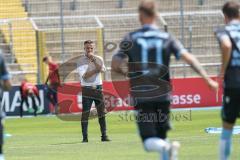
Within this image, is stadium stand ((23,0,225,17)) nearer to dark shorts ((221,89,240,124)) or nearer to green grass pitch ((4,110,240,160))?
green grass pitch ((4,110,240,160))

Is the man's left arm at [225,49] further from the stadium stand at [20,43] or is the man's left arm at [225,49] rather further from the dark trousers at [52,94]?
the stadium stand at [20,43]

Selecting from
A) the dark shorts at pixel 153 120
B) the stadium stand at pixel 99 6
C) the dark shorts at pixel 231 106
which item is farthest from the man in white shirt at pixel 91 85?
the stadium stand at pixel 99 6

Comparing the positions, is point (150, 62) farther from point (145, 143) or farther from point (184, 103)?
point (184, 103)

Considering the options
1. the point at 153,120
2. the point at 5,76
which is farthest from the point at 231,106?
the point at 5,76

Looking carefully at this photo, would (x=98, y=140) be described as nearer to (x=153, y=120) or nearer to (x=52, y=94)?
(x=153, y=120)

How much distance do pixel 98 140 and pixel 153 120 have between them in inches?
339

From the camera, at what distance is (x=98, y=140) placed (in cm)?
1909

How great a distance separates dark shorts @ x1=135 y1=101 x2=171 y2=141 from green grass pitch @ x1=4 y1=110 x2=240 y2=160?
3.33m

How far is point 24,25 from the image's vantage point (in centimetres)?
3381

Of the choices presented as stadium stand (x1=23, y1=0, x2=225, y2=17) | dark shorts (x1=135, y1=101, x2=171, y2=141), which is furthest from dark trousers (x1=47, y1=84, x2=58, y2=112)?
dark shorts (x1=135, y1=101, x2=171, y2=141)

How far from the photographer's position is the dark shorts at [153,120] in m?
10.4

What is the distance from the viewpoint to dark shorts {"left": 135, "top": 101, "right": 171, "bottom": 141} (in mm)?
10367

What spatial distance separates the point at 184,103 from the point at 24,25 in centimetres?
740

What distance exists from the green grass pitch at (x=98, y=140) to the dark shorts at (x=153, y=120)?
3.33 m
